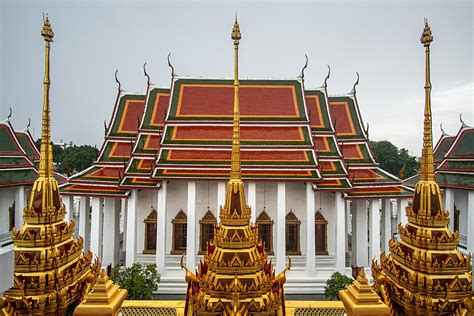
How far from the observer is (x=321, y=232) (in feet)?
48.5

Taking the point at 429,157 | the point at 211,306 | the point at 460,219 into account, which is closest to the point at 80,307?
the point at 211,306

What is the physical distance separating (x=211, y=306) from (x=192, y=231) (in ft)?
28.8

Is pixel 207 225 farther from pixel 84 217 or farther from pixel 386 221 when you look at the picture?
pixel 386 221

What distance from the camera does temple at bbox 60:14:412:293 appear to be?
13.0 m

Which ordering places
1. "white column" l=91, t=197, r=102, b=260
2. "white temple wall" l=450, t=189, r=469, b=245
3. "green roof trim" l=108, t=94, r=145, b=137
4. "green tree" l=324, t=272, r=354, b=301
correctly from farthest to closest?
"green roof trim" l=108, t=94, r=145, b=137, "white temple wall" l=450, t=189, r=469, b=245, "white column" l=91, t=197, r=102, b=260, "green tree" l=324, t=272, r=354, b=301

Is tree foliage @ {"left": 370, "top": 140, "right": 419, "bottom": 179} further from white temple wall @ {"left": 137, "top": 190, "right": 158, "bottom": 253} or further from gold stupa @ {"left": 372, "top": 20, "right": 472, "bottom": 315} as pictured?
gold stupa @ {"left": 372, "top": 20, "right": 472, "bottom": 315}

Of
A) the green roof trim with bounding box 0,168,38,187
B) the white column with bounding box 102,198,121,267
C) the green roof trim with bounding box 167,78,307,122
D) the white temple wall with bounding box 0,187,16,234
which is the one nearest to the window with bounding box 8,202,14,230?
the white temple wall with bounding box 0,187,16,234

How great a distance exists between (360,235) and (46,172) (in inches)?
496

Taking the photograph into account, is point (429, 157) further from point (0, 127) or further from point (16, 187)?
point (0, 127)

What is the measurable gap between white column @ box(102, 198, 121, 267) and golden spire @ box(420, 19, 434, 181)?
12404 mm

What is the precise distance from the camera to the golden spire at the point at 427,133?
15.7ft

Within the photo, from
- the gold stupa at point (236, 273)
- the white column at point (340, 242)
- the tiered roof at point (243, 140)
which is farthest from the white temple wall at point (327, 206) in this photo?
the gold stupa at point (236, 273)

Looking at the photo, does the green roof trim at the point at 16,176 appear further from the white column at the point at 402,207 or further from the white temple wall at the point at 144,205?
the white column at the point at 402,207

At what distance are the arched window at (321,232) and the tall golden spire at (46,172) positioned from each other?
39.2 feet
